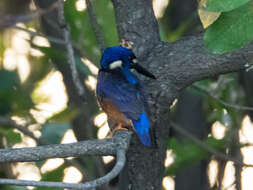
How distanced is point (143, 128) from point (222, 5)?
1.29m

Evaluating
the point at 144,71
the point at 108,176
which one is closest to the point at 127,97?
the point at 144,71

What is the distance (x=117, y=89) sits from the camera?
3256 millimetres

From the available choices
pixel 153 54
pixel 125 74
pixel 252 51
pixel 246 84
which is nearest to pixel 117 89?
pixel 125 74

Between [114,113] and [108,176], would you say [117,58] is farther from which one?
[108,176]

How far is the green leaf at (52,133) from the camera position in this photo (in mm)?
3818

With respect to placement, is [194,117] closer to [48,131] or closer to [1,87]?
[48,131]

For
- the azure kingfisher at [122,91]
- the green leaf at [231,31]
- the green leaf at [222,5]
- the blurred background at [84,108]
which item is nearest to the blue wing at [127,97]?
the azure kingfisher at [122,91]

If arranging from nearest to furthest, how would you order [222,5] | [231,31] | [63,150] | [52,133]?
[222,5] → [231,31] → [63,150] → [52,133]

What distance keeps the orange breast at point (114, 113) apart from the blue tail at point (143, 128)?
0.50 feet

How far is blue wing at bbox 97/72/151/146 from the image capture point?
9.38 ft

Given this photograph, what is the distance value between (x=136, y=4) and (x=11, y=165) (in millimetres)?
1695

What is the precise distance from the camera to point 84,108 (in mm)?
3404

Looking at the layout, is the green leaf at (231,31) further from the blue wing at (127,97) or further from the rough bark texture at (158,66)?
the blue wing at (127,97)

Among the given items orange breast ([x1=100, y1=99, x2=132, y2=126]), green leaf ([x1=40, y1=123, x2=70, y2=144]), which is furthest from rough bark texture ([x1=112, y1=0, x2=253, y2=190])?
green leaf ([x1=40, y1=123, x2=70, y2=144])
